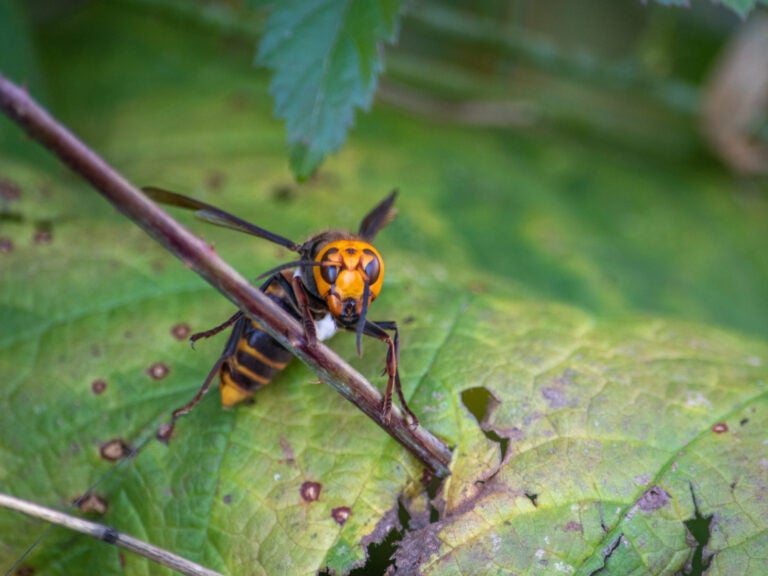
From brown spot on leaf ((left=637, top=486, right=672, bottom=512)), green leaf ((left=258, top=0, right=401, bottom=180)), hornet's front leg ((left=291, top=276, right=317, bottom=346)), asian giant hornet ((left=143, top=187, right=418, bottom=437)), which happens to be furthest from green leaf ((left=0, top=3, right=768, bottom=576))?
green leaf ((left=258, top=0, right=401, bottom=180))

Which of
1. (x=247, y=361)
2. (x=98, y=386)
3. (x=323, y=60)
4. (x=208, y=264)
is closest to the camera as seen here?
(x=208, y=264)

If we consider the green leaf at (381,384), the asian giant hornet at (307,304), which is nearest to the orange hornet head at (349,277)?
the asian giant hornet at (307,304)

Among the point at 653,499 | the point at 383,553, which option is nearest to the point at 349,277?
the point at 383,553

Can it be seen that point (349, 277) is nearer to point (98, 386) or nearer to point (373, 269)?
point (373, 269)

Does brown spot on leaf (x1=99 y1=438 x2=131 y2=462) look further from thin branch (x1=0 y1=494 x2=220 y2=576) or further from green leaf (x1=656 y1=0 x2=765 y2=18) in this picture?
green leaf (x1=656 y1=0 x2=765 y2=18)

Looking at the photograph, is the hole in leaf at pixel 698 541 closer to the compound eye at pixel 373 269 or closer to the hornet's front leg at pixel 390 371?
the hornet's front leg at pixel 390 371

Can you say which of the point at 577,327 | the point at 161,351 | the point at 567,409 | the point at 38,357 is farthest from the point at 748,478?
the point at 38,357
